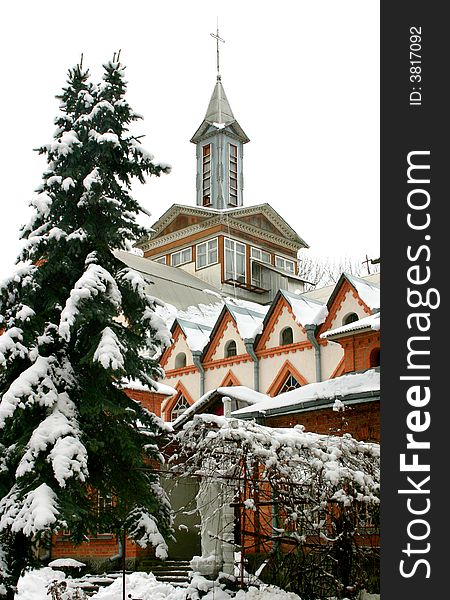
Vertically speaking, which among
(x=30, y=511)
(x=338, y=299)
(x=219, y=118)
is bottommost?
(x=30, y=511)

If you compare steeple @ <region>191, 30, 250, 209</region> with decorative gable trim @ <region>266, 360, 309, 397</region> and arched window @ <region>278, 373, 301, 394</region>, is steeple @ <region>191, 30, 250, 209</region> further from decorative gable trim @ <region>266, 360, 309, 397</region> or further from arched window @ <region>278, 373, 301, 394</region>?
arched window @ <region>278, 373, 301, 394</region>

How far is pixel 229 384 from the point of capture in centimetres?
2580

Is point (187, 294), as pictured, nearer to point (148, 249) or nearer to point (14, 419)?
point (148, 249)

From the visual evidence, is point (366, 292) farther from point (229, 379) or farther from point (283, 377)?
point (229, 379)

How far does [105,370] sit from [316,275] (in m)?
41.2

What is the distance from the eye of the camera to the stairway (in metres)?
16.7

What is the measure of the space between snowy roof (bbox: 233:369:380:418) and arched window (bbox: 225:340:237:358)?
8249mm

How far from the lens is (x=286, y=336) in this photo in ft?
80.5

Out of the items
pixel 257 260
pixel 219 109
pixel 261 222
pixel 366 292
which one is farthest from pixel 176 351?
pixel 219 109

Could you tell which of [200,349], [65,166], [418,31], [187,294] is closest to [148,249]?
[187,294]

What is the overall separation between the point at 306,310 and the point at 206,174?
63.1 ft

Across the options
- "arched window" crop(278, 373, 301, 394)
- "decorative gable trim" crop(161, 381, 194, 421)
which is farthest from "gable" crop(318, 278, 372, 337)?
"decorative gable trim" crop(161, 381, 194, 421)

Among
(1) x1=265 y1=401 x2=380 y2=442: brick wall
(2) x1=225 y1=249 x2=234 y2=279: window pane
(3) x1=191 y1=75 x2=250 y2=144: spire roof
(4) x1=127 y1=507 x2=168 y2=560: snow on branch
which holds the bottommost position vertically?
(4) x1=127 y1=507 x2=168 y2=560: snow on branch

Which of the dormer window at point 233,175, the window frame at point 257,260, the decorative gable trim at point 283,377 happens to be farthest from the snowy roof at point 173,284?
the decorative gable trim at point 283,377
